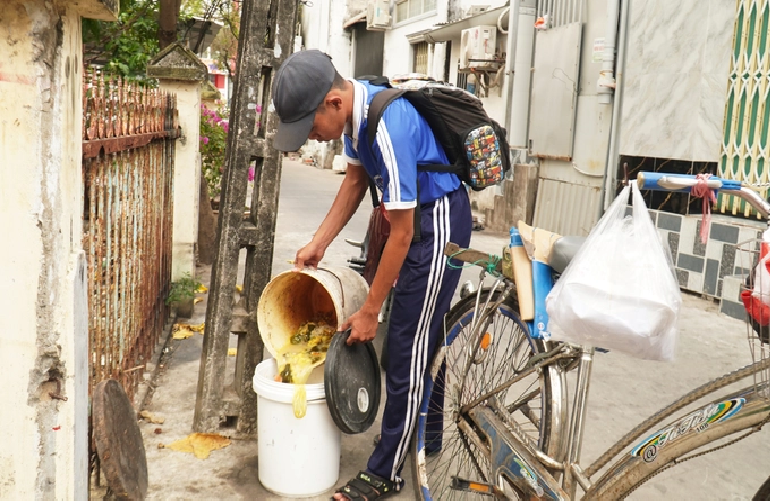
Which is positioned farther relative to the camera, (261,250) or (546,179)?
(546,179)

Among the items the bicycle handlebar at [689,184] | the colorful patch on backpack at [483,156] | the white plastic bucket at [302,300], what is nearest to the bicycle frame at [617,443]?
the bicycle handlebar at [689,184]

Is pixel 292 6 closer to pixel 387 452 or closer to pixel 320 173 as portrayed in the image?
pixel 387 452

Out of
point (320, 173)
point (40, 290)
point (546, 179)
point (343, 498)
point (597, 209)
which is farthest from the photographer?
point (320, 173)

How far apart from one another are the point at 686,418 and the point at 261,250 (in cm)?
241

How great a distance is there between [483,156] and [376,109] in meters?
0.51

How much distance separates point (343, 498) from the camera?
3.28m

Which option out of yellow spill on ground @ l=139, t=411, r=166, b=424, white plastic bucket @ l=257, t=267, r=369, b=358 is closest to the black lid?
white plastic bucket @ l=257, t=267, r=369, b=358

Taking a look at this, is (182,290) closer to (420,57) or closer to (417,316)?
(417,316)

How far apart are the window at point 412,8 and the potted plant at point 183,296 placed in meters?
13.3

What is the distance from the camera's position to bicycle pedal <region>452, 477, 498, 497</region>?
2986 millimetres

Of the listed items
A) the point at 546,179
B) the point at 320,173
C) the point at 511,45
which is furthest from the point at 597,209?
the point at 320,173

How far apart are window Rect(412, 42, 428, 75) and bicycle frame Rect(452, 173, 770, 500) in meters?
16.0

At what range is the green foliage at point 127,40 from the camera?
30.2 feet

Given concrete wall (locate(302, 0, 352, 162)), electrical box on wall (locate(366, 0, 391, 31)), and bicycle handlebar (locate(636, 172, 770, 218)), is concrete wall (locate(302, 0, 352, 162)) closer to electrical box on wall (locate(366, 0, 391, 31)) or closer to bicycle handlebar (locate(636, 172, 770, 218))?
electrical box on wall (locate(366, 0, 391, 31))
